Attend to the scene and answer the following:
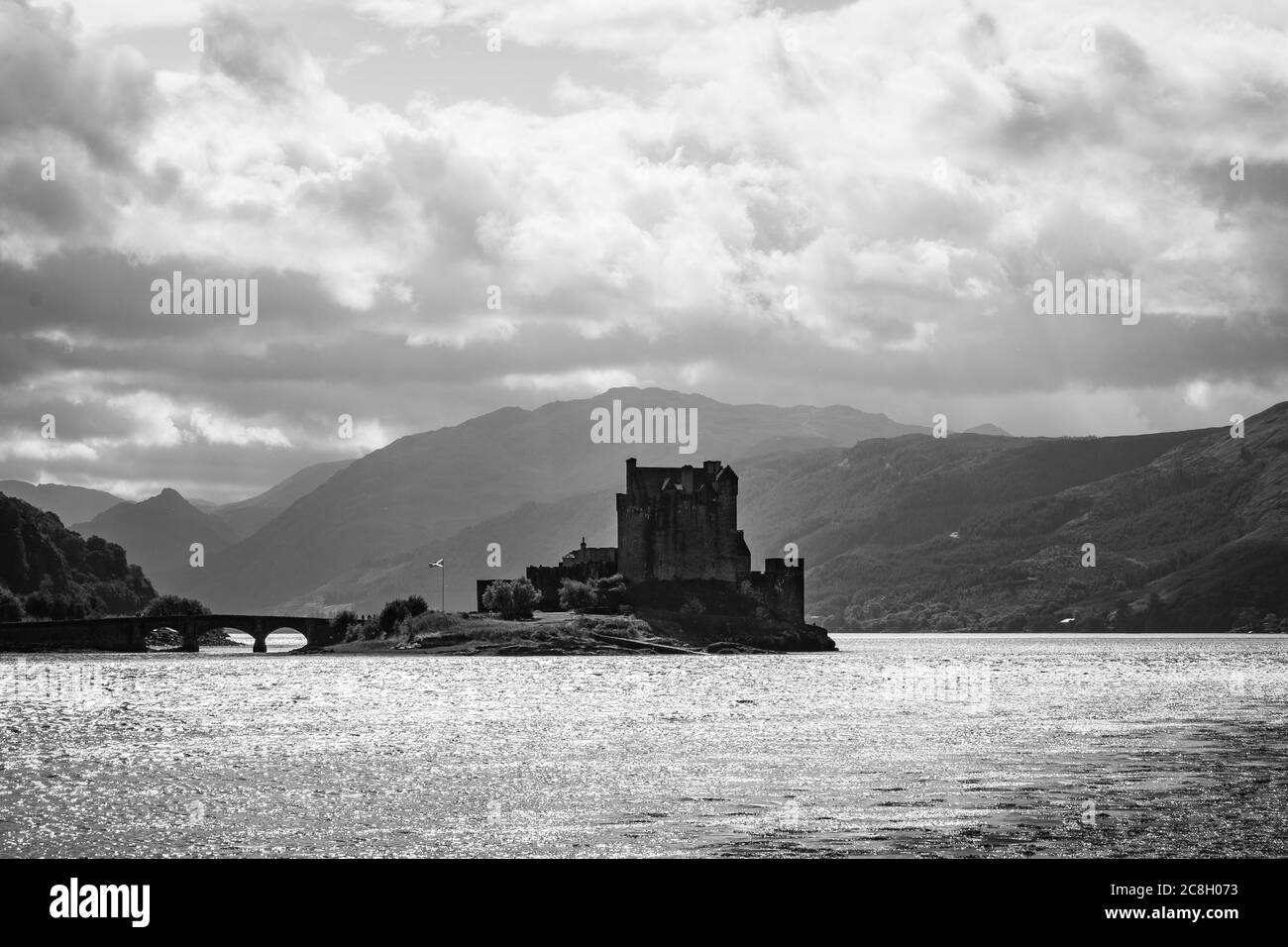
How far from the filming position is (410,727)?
87688mm

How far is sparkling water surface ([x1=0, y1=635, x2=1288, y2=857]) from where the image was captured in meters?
42.0

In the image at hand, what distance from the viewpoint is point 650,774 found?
5919 cm

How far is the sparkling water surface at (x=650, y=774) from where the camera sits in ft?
138

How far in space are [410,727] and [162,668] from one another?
110 m

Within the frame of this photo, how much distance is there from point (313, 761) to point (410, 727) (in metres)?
21.5
